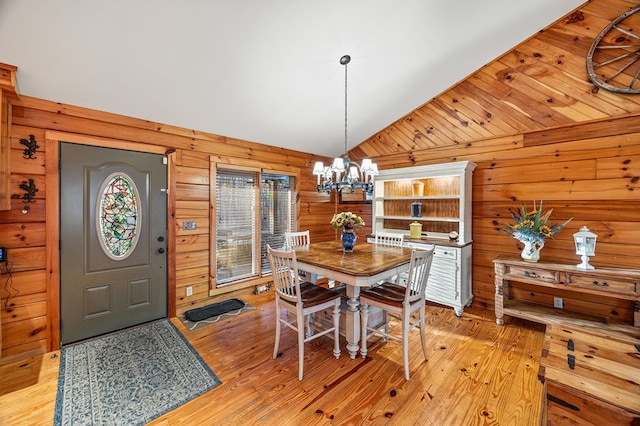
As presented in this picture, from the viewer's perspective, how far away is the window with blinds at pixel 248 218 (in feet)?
12.7

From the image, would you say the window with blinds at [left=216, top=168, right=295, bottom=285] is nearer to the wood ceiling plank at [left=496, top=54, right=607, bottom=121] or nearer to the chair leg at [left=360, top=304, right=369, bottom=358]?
the chair leg at [left=360, top=304, right=369, bottom=358]

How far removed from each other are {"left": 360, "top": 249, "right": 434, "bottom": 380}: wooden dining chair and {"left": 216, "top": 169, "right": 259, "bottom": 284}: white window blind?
222 centimetres

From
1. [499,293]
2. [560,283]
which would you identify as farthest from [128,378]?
[560,283]

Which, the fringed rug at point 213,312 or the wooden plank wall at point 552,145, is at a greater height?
the wooden plank wall at point 552,145

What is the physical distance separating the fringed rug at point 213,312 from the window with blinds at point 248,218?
0.35 metres

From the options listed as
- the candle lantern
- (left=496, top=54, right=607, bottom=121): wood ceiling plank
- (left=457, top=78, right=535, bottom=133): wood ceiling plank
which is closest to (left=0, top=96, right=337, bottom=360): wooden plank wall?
(left=457, top=78, right=535, bottom=133): wood ceiling plank

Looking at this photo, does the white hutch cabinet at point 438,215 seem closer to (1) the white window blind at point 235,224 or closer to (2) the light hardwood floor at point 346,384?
(2) the light hardwood floor at point 346,384

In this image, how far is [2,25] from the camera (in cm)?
191

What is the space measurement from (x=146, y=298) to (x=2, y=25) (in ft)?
8.72

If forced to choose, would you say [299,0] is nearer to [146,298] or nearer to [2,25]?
[2,25]

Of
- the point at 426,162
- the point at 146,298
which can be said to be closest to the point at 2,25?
the point at 146,298

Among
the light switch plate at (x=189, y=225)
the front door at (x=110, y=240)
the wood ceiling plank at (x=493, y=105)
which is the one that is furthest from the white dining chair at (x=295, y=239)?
the wood ceiling plank at (x=493, y=105)

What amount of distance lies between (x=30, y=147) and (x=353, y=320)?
340 centimetres

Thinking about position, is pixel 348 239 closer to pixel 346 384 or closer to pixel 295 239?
pixel 295 239
